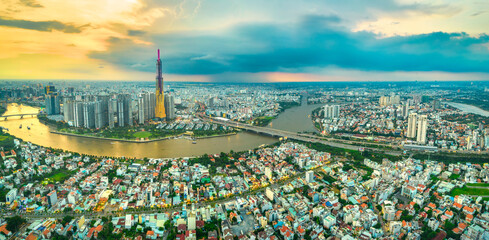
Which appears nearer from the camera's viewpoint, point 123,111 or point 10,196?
point 10,196

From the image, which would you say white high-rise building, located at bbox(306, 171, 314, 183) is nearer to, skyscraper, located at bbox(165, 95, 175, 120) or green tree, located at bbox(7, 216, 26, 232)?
green tree, located at bbox(7, 216, 26, 232)

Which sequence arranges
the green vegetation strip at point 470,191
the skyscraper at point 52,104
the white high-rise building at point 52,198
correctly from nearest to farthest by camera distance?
1. the white high-rise building at point 52,198
2. the green vegetation strip at point 470,191
3. the skyscraper at point 52,104

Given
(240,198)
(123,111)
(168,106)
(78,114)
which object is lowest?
(240,198)

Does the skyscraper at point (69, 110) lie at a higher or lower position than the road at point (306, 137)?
higher

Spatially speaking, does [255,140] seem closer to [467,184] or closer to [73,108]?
[467,184]

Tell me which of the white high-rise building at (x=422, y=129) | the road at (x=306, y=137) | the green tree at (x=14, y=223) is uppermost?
the white high-rise building at (x=422, y=129)

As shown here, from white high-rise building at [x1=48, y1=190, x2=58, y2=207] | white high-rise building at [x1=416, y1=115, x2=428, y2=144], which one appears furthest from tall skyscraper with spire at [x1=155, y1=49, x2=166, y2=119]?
white high-rise building at [x1=416, y1=115, x2=428, y2=144]

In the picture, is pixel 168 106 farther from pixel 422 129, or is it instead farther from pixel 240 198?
pixel 422 129

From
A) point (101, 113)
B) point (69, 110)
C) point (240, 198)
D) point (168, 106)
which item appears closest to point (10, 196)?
point (240, 198)

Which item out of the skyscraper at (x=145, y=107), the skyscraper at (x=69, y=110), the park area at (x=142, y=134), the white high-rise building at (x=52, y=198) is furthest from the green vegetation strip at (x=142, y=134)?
the white high-rise building at (x=52, y=198)

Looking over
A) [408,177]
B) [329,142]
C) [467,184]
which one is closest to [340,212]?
[408,177]

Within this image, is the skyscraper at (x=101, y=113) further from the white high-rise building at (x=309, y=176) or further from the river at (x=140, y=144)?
the white high-rise building at (x=309, y=176)
